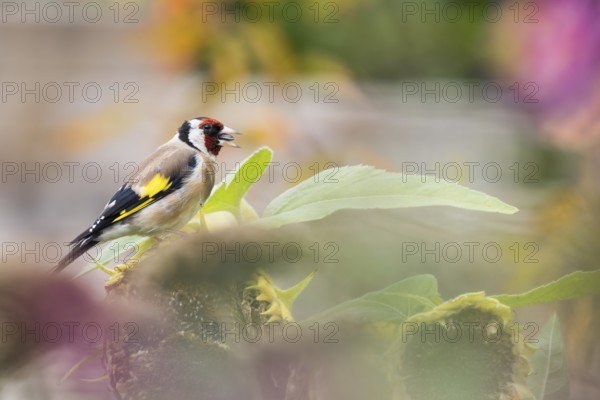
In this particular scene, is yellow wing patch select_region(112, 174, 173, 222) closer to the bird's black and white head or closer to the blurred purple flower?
the bird's black and white head

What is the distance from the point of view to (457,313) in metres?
0.14

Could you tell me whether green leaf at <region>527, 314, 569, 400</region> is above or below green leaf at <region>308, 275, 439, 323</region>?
below

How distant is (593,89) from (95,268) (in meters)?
0.19

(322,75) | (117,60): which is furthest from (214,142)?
(117,60)

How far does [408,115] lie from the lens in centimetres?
91

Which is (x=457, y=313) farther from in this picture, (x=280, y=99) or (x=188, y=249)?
(x=280, y=99)

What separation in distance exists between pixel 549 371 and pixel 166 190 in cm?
8

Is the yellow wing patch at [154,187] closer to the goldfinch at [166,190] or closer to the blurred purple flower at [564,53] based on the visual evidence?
the goldfinch at [166,190]

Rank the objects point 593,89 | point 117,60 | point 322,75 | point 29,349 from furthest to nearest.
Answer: point 117,60
point 322,75
point 593,89
point 29,349

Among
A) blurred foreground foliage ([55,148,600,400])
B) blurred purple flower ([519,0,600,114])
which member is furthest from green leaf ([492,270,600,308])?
blurred purple flower ([519,0,600,114])

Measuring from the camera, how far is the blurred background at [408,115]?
0.16 meters

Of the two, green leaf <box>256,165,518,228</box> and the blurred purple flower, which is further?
the blurred purple flower

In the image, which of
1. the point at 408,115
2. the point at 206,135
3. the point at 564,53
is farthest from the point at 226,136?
the point at 408,115

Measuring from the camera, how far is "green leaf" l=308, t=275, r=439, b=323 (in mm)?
141
